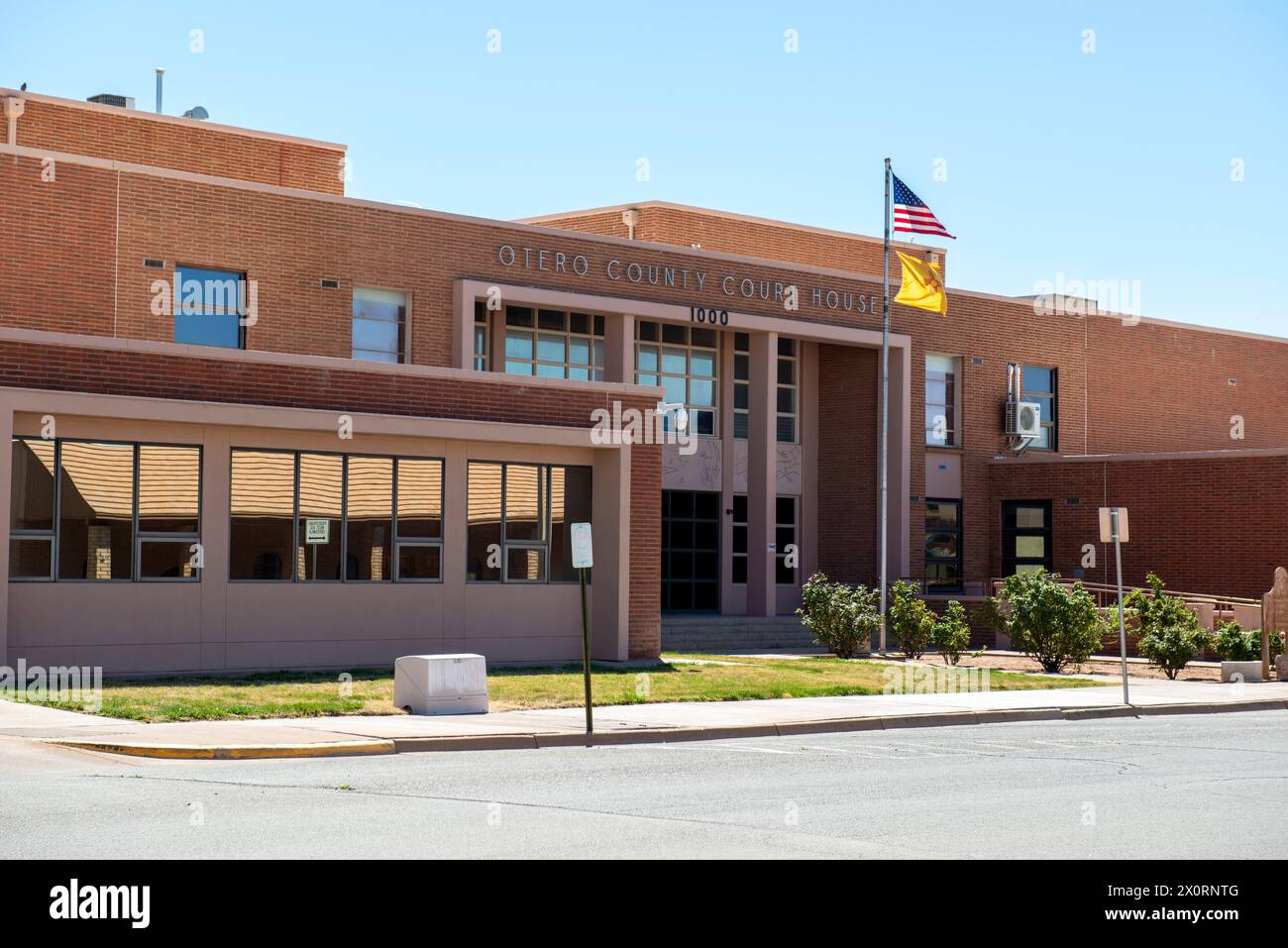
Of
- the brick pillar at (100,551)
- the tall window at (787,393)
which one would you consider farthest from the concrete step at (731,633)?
the brick pillar at (100,551)

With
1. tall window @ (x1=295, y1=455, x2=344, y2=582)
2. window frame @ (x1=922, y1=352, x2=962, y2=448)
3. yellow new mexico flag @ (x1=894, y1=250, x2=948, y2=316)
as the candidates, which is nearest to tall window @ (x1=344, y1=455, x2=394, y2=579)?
tall window @ (x1=295, y1=455, x2=344, y2=582)

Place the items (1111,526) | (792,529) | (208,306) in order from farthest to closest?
(792,529), (208,306), (1111,526)

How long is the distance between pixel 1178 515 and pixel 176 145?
2309 cm

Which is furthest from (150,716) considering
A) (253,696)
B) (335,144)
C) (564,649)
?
(335,144)

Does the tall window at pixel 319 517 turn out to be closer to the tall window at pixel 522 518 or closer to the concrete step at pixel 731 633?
the tall window at pixel 522 518

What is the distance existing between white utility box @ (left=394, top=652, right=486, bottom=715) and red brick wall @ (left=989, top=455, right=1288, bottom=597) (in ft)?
71.7

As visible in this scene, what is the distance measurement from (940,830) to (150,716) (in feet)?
33.6

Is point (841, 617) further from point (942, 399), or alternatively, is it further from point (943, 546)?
point (942, 399)

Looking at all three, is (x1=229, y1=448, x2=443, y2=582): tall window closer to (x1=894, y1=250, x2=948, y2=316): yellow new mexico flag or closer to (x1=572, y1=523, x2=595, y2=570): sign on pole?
(x1=572, y1=523, x2=595, y2=570): sign on pole

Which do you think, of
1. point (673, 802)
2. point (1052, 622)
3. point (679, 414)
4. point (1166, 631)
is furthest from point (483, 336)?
point (673, 802)

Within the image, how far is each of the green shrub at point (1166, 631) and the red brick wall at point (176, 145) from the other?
58.9 feet

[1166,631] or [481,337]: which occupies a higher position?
[481,337]

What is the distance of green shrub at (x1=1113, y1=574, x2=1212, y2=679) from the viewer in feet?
96.2

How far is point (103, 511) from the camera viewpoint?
22.2 metres
